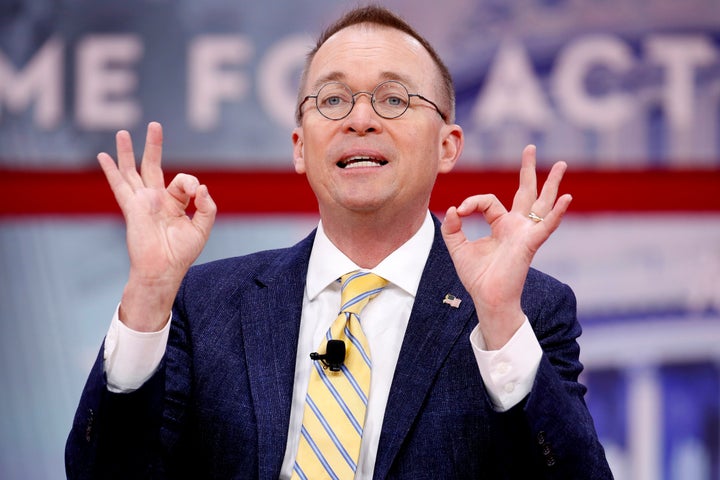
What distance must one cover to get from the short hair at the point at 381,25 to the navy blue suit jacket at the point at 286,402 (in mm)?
379

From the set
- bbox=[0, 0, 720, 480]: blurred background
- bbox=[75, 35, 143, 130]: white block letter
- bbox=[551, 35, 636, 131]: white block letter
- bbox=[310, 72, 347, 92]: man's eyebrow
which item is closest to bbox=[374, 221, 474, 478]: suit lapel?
bbox=[310, 72, 347, 92]: man's eyebrow

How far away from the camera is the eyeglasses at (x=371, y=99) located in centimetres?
209

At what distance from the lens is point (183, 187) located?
5.98 ft

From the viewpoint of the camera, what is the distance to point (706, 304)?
3.68 metres

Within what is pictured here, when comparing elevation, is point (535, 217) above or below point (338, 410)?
above

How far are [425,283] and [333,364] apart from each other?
28 centimetres

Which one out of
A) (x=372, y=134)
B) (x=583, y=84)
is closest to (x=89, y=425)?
(x=372, y=134)

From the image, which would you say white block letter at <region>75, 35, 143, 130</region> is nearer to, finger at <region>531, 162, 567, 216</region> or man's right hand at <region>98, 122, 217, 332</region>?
man's right hand at <region>98, 122, 217, 332</region>

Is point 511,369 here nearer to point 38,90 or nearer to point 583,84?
point 583,84

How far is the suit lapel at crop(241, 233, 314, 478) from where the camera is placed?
73.6 inches

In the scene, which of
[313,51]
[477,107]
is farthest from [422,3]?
[313,51]

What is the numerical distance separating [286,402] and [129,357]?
1.07 ft

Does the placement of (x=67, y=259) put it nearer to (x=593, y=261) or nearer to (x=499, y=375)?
(x=593, y=261)

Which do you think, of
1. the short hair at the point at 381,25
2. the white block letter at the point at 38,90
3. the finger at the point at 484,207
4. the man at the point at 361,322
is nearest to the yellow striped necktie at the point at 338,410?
the man at the point at 361,322
